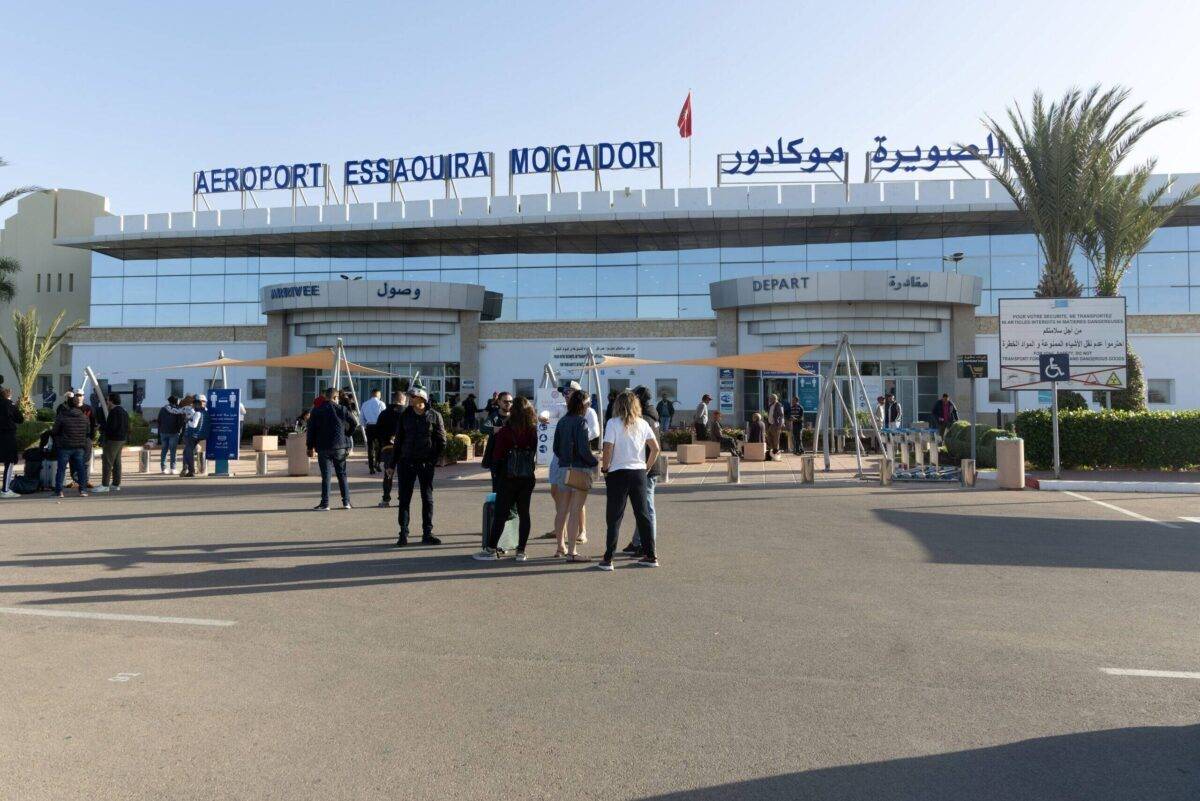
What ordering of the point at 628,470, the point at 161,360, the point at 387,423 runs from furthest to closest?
1. the point at 161,360
2. the point at 387,423
3. the point at 628,470

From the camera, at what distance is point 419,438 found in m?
9.86

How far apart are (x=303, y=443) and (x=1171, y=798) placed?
17.9 metres

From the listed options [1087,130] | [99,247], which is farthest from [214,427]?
[99,247]

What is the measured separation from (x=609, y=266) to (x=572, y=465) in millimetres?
28323

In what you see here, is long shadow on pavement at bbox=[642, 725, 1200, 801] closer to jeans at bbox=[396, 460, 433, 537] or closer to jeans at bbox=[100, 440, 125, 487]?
jeans at bbox=[396, 460, 433, 537]

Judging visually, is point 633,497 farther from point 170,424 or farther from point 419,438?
point 170,424

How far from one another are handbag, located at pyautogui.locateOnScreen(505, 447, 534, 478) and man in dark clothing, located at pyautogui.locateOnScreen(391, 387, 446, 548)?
1260mm

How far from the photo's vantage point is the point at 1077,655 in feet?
18.0

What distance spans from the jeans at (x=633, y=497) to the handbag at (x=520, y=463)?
32.8 inches

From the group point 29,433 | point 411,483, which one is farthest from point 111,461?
point 29,433

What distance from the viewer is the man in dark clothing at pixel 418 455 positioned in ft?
32.1

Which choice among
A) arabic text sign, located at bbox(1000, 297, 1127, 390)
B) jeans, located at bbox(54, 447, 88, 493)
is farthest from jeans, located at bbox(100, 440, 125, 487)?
arabic text sign, located at bbox(1000, 297, 1127, 390)

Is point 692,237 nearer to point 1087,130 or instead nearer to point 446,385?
point 446,385

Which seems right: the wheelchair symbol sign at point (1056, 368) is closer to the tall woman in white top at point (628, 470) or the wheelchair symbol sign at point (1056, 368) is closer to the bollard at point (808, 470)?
the bollard at point (808, 470)
